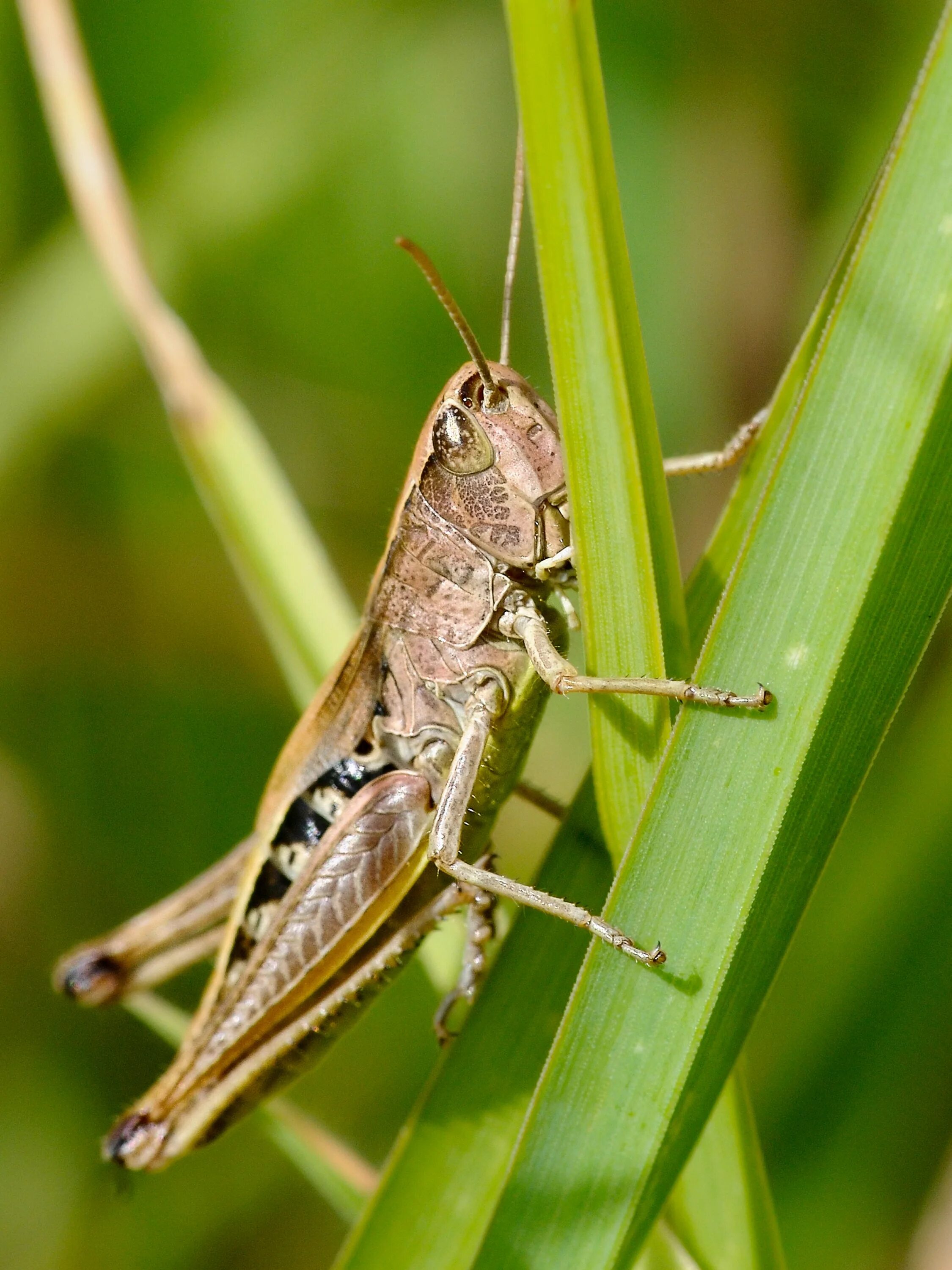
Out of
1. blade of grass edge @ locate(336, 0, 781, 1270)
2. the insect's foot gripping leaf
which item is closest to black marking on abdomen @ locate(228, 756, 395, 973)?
the insect's foot gripping leaf

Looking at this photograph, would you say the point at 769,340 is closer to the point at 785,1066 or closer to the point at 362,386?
the point at 362,386

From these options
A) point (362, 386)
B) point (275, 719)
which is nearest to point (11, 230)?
point (362, 386)

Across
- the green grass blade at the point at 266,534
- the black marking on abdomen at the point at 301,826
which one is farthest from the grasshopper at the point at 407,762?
the green grass blade at the point at 266,534

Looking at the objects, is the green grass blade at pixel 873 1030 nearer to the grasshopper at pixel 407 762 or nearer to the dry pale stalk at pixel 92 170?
the grasshopper at pixel 407 762

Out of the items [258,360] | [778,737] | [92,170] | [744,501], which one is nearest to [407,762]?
[744,501]

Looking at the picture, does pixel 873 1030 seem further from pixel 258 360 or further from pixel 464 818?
pixel 258 360

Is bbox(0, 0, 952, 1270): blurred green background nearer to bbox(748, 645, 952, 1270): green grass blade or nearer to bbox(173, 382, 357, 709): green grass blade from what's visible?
bbox(748, 645, 952, 1270): green grass blade
